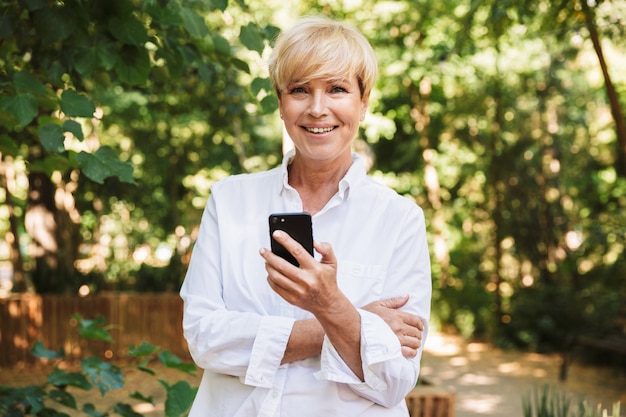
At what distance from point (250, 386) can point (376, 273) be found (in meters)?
0.37

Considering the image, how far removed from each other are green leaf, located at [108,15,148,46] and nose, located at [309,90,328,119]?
1.14 m

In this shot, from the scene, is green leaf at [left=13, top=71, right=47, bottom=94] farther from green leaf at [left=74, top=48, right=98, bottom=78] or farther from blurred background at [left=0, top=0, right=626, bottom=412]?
blurred background at [left=0, top=0, right=626, bottom=412]

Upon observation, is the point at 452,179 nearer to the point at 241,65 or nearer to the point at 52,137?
the point at 241,65

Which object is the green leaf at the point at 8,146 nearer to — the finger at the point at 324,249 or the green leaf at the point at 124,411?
the green leaf at the point at 124,411

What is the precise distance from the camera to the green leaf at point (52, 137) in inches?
99.3

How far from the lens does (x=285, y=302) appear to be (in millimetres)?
1711

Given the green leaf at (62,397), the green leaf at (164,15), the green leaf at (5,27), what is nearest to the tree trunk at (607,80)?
the green leaf at (164,15)

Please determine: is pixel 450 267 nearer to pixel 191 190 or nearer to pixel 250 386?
pixel 191 190

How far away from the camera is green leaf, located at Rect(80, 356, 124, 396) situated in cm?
296

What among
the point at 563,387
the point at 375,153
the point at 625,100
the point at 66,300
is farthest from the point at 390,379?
the point at 375,153

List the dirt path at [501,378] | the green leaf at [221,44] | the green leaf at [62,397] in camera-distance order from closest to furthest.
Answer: the green leaf at [62,397]
the green leaf at [221,44]
the dirt path at [501,378]

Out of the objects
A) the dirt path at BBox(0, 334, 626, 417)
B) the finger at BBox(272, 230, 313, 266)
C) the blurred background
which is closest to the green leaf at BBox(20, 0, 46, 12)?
the finger at BBox(272, 230, 313, 266)

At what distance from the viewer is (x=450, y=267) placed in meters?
14.8

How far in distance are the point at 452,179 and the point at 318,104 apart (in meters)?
13.4
